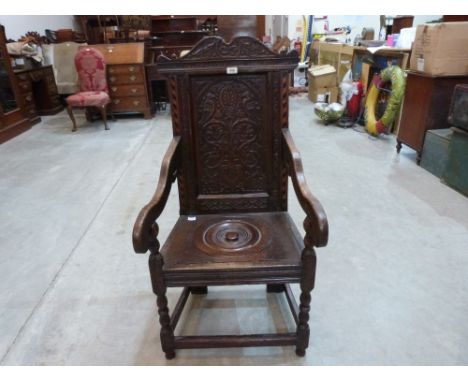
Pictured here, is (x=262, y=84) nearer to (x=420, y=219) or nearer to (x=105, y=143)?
(x=420, y=219)

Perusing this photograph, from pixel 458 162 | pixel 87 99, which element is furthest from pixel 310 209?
pixel 87 99

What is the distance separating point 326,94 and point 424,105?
2.39 meters

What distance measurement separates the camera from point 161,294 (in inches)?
46.8

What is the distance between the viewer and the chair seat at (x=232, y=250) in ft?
3.76

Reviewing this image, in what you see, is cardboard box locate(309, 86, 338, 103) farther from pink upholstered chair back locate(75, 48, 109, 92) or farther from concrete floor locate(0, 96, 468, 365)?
pink upholstered chair back locate(75, 48, 109, 92)

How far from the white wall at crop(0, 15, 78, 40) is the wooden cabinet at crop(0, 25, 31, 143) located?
1.13 metres

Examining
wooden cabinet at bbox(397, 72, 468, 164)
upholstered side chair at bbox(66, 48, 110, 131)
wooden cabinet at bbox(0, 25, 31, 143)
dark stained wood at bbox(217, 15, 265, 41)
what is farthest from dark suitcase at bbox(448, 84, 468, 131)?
dark stained wood at bbox(217, 15, 265, 41)

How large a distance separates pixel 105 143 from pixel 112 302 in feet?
9.59

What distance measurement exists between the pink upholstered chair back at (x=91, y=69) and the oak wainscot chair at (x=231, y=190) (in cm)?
399

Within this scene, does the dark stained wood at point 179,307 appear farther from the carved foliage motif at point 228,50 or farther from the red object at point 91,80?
the red object at point 91,80

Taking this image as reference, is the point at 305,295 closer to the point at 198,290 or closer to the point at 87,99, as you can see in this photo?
the point at 198,290

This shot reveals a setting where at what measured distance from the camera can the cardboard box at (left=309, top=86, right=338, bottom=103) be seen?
17.2 ft

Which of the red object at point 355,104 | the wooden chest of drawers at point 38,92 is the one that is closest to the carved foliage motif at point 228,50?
the red object at point 355,104

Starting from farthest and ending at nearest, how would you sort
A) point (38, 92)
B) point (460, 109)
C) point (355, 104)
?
1. point (38, 92)
2. point (355, 104)
3. point (460, 109)
